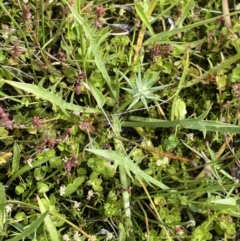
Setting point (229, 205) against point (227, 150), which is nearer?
point (229, 205)

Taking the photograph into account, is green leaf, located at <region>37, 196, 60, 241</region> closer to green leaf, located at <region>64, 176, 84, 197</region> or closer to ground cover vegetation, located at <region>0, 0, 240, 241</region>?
ground cover vegetation, located at <region>0, 0, 240, 241</region>

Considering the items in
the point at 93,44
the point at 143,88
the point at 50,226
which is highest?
the point at 93,44

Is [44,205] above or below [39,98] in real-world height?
below

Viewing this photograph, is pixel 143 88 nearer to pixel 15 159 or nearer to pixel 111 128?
pixel 111 128

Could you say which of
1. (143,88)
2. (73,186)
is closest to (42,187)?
(73,186)

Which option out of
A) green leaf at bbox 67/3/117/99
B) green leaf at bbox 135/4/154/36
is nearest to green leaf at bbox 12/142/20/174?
green leaf at bbox 67/3/117/99

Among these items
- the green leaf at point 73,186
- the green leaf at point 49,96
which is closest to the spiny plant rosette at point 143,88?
the green leaf at point 49,96

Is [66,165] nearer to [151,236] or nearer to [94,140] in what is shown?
[94,140]

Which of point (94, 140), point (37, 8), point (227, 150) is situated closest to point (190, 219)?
point (227, 150)
